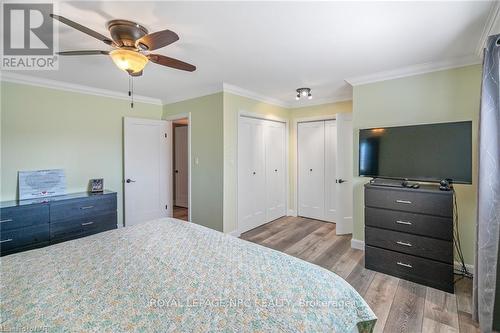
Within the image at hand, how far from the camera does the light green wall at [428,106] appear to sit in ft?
8.50

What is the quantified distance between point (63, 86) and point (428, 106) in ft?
16.0

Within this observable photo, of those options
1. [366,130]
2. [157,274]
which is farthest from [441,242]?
[157,274]

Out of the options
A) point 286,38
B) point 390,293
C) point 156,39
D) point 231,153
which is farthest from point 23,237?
point 390,293

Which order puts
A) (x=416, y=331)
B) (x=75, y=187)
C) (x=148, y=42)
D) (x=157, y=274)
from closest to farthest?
(x=157, y=274), (x=148, y=42), (x=416, y=331), (x=75, y=187)

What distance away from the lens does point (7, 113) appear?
3078 mm

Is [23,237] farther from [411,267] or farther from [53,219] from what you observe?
[411,267]

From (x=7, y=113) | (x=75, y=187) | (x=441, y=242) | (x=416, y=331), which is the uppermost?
(x=7, y=113)

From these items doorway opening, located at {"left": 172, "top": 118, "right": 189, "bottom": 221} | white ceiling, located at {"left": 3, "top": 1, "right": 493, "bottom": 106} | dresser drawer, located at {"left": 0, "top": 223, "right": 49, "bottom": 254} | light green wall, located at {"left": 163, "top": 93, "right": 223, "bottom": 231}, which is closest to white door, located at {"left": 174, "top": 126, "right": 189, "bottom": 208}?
doorway opening, located at {"left": 172, "top": 118, "right": 189, "bottom": 221}

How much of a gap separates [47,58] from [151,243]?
8.29 feet

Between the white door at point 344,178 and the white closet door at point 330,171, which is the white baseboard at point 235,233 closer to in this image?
the white door at point 344,178

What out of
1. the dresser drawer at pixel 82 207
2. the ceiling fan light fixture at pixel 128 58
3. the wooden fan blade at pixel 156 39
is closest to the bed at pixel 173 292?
the ceiling fan light fixture at pixel 128 58

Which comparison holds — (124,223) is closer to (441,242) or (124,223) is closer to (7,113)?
(7,113)

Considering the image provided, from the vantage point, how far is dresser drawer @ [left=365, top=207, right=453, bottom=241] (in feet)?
7.51

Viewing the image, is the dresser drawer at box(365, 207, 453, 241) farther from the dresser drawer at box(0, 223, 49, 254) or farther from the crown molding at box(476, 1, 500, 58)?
the dresser drawer at box(0, 223, 49, 254)
